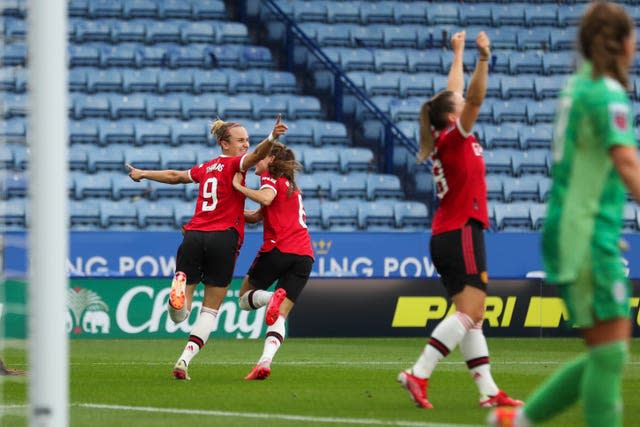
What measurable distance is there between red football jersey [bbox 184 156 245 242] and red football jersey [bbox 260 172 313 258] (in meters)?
0.41

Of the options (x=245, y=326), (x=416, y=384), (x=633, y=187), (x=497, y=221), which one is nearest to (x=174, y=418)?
(x=416, y=384)

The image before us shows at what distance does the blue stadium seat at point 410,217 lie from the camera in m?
21.4

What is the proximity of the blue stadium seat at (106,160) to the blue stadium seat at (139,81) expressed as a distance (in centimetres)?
203

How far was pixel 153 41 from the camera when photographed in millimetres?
24594

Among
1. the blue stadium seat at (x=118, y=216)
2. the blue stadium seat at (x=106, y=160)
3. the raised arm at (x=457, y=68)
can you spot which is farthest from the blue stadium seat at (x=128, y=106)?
the raised arm at (x=457, y=68)

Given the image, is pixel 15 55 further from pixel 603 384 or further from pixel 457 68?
pixel 603 384

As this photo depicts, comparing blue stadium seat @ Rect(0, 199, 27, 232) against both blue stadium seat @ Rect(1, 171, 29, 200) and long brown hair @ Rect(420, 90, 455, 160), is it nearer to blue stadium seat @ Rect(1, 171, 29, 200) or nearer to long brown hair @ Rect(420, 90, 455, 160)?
blue stadium seat @ Rect(1, 171, 29, 200)


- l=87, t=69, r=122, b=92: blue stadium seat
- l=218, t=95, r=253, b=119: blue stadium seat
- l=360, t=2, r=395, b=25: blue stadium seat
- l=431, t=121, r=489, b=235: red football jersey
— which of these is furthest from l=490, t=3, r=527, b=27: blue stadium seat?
l=431, t=121, r=489, b=235: red football jersey

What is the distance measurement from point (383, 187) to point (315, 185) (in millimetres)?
1103

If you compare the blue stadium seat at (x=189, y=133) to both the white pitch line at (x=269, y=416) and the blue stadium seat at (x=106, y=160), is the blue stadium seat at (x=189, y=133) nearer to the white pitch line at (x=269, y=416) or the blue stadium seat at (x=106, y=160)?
the blue stadium seat at (x=106, y=160)

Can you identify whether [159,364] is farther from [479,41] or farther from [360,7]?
[360,7]

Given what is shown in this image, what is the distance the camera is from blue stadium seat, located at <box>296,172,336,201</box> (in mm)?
21672

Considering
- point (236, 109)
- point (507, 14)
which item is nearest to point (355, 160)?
point (236, 109)

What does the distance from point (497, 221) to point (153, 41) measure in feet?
23.7
